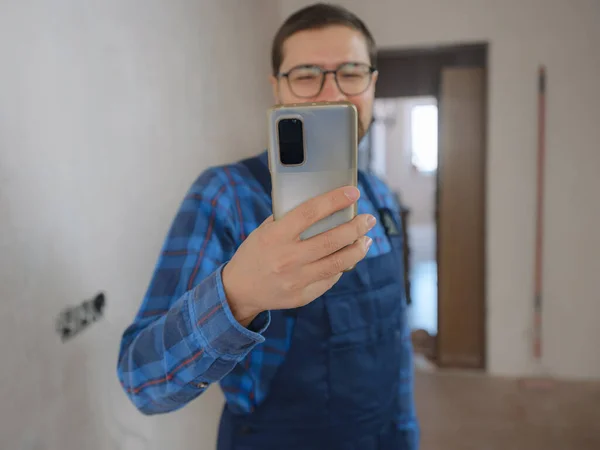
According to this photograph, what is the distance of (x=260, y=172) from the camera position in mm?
688

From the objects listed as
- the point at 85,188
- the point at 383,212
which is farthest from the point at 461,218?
the point at 85,188

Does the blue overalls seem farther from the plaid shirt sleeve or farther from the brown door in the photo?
the brown door

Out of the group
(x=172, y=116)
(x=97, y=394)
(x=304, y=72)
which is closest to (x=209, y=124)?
(x=172, y=116)

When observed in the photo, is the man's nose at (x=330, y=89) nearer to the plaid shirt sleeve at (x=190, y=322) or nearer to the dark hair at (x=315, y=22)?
the dark hair at (x=315, y=22)

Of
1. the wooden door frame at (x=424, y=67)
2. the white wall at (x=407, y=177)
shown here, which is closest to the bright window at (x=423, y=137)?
the white wall at (x=407, y=177)

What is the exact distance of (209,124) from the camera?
45.7 inches

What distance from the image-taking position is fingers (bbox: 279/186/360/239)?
35 cm

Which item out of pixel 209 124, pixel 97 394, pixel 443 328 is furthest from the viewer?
pixel 443 328

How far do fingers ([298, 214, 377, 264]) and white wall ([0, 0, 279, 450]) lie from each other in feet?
1.20

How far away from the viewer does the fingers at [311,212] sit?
1.16 feet

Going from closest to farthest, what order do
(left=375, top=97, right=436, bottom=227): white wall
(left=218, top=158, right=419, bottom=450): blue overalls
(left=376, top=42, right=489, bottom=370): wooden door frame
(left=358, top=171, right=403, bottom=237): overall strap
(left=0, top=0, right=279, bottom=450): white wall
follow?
(left=0, top=0, right=279, bottom=450): white wall → (left=218, top=158, right=419, bottom=450): blue overalls → (left=358, top=171, right=403, bottom=237): overall strap → (left=376, top=42, right=489, bottom=370): wooden door frame → (left=375, top=97, right=436, bottom=227): white wall

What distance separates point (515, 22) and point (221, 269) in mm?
2342

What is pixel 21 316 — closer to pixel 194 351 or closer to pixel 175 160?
pixel 194 351

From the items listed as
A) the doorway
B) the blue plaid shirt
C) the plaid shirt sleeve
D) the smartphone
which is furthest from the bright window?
the smartphone
